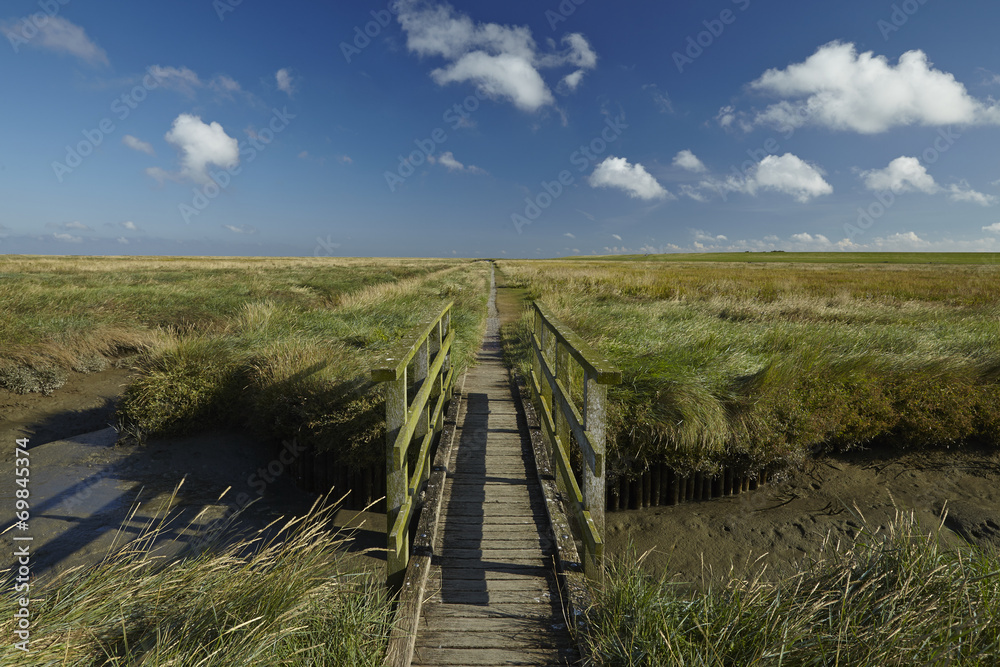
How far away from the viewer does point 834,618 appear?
260 cm

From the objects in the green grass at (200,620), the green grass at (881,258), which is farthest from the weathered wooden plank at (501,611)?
the green grass at (881,258)

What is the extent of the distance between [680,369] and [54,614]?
6903mm

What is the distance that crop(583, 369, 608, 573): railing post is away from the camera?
3.30 meters

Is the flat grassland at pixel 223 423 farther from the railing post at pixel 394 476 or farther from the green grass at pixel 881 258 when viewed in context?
the green grass at pixel 881 258

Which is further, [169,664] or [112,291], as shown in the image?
[112,291]

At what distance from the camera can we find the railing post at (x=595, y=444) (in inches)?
130

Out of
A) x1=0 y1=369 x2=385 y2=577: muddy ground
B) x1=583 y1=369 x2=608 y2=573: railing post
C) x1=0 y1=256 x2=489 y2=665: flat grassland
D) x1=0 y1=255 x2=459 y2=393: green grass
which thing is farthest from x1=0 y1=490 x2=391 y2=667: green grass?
x1=0 y1=255 x2=459 y2=393: green grass

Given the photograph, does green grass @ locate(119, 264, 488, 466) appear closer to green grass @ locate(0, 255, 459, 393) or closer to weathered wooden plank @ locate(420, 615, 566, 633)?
green grass @ locate(0, 255, 459, 393)

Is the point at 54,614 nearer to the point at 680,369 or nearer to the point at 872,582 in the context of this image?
the point at 872,582

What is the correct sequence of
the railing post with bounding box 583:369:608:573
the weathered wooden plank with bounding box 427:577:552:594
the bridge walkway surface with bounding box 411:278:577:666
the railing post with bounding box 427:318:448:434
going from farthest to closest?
the railing post with bounding box 427:318:448:434, the weathered wooden plank with bounding box 427:577:552:594, the railing post with bounding box 583:369:608:573, the bridge walkway surface with bounding box 411:278:577:666

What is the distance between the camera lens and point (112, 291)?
17891mm

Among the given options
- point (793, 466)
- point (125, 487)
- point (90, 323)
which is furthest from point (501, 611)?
point (90, 323)

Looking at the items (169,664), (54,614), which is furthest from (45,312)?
(169,664)

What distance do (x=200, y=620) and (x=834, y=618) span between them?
11.4 feet
